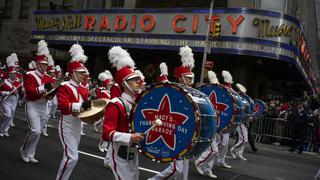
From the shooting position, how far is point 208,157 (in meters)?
8.92

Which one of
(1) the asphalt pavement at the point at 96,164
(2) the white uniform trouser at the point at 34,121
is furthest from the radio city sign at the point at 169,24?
(2) the white uniform trouser at the point at 34,121

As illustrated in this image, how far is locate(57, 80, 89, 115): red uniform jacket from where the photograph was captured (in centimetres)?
616

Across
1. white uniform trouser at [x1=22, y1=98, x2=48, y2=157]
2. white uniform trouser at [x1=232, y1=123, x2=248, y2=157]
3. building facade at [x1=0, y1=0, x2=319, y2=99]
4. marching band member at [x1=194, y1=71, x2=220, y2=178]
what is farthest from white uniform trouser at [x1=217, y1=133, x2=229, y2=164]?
building facade at [x1=0, y1=0, x2=319, y2=99]

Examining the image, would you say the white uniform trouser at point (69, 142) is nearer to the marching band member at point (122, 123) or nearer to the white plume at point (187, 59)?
the marching band member at point (122, 123)

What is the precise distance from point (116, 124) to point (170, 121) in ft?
2.00

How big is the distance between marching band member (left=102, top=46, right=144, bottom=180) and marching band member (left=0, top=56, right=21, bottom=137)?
7.67 m

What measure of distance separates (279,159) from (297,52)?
10.6 metres

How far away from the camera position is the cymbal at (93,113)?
577 cm

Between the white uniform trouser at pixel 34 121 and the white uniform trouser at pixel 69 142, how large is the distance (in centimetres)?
212

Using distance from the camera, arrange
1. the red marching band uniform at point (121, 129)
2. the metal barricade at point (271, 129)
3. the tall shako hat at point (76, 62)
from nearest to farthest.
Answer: the red marching band uniform at point (121, 129), the tall shako hat at point (76, 62), the metal barricade at point (271, 129)

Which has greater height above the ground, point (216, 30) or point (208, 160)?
point (216, 30)

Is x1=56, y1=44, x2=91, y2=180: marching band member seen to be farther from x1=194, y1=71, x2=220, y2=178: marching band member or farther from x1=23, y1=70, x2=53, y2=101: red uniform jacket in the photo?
x1=194, y1=71, x2=220, y2=178: marching band member

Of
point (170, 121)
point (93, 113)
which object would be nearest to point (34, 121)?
point (93, 113)

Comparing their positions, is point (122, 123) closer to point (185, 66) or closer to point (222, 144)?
point (185, 66)
